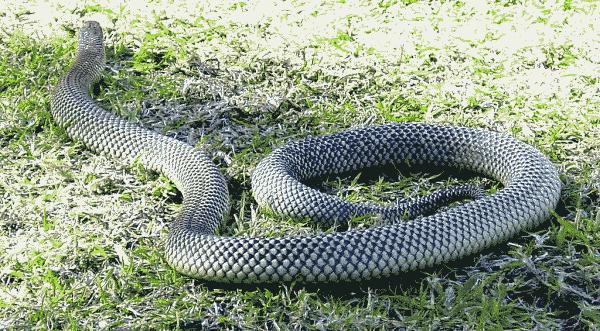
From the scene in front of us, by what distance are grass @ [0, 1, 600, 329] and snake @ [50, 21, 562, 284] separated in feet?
0.34

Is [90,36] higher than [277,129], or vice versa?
[90,36]

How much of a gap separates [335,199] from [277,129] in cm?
137

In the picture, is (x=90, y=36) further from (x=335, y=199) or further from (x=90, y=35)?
(x=335, y=199)

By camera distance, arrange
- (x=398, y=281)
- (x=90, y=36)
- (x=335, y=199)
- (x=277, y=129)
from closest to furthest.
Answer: (x=398, y=281) → (x=335, y=199) → (x=277, y=129) → (x=90, y=36)

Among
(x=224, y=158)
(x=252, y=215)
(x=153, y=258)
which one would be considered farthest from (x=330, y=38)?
(x=153, y=258)

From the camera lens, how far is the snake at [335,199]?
13.8 ft

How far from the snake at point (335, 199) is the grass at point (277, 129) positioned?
103 millimetres

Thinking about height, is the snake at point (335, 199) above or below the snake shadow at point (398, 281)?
above

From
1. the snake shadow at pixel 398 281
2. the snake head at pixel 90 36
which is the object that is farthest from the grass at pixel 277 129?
the snake head at pixel 90 36

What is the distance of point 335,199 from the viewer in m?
4.91

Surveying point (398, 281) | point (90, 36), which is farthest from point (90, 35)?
point (398, 281)

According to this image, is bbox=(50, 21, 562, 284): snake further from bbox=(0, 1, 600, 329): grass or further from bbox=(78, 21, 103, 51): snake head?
bbox=(78, 21, 103, 51): snake head

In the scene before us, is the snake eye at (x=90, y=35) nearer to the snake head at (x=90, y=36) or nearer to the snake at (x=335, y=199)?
the snake head at (x=90, y=36)

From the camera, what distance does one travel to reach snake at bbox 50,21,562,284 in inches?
165
